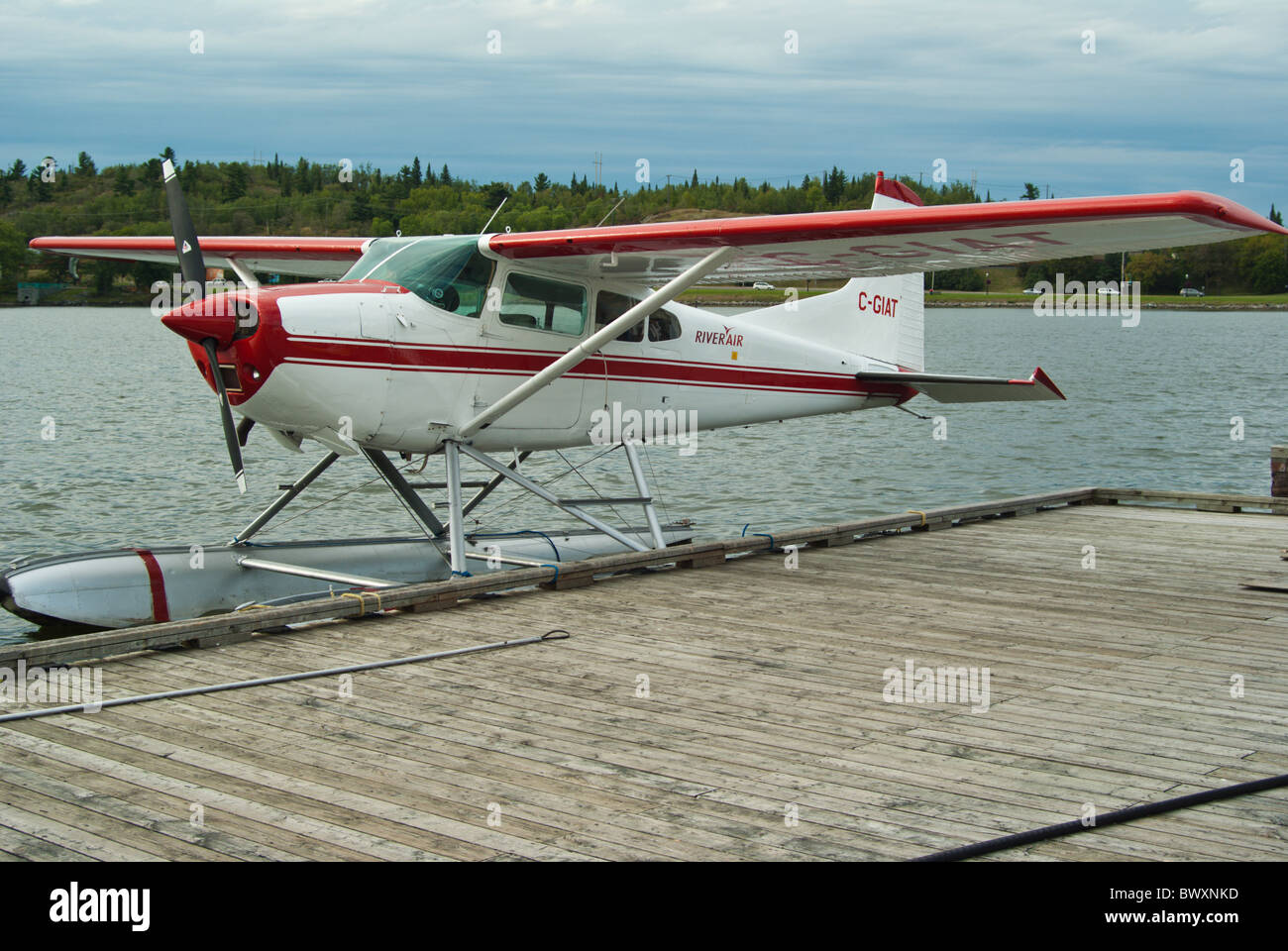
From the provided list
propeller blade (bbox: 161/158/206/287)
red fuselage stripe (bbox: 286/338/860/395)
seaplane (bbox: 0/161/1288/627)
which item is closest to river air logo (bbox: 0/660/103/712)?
seaplane (bbox: 0/161/1288/627)

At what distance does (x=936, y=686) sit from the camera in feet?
18.6

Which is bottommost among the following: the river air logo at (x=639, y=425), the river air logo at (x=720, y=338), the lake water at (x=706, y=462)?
the lake water at (x=706, y=462)

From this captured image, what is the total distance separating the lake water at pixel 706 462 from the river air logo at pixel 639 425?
191 centimetres

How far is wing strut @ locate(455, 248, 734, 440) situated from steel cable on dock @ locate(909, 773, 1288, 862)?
4.71 m

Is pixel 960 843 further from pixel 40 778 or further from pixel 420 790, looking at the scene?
pixel 40 778

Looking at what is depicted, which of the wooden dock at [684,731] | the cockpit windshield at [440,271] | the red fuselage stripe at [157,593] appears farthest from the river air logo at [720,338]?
the red fuselage stripe at [157,593]

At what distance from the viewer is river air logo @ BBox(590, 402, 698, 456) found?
9.54 meters

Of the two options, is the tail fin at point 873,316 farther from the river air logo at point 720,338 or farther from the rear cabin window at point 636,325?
the rear cabin window at point 636,325

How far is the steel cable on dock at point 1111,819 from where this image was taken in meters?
3.73
